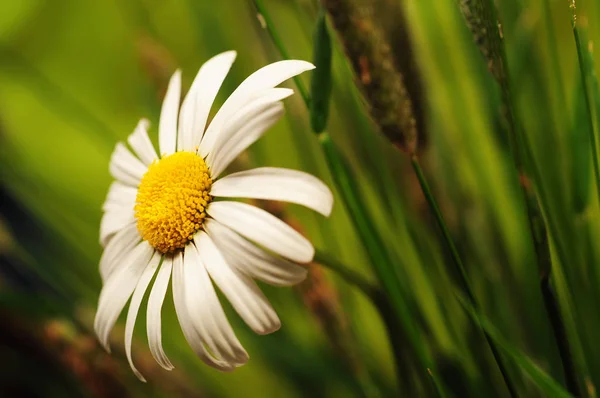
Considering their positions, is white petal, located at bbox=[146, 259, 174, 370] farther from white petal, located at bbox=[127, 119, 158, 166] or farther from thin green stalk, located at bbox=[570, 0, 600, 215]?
thin green stalk, located at bbox=[570, 0, 600, 215]

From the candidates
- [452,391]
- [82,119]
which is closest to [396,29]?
[452,391]

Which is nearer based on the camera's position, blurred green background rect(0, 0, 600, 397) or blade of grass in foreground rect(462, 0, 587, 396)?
blade of grass in foreground rect(462, 0, 587, 396)

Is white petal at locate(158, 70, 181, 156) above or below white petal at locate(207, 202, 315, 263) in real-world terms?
above

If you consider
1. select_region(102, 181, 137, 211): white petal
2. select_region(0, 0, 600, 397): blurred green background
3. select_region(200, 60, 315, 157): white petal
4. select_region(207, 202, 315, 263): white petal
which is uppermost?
select_region(200, 60, 315, 157): white petal

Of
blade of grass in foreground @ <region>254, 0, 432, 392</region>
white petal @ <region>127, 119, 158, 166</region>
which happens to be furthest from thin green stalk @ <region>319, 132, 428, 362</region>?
white petal @ <region>127, 119, 158, 166</region>

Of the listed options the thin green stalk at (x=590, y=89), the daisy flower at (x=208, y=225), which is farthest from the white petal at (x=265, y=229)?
the thin green stalk at (x=590, y=89)

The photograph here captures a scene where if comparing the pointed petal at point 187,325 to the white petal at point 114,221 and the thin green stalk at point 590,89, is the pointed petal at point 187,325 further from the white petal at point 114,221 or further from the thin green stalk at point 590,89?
the thin green stalk at point 590,89
